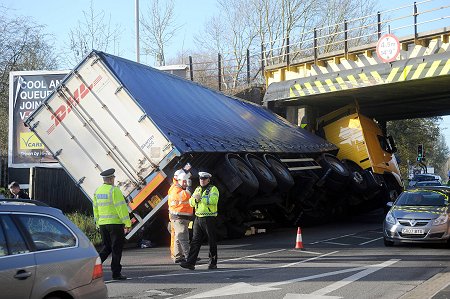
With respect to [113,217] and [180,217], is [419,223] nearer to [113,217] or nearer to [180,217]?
[180,217]

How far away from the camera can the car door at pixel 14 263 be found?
520cm

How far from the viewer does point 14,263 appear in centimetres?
534

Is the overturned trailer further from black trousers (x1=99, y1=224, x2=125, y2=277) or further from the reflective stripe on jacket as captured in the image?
black trousers (x1=99, y1=224, x2=125, y2=277)

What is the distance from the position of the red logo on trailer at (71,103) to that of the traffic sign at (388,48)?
11.0 m

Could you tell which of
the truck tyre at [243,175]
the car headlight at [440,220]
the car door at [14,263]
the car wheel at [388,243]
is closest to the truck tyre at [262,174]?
the truck tyre at [243,175]

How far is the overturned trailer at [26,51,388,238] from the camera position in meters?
13.5

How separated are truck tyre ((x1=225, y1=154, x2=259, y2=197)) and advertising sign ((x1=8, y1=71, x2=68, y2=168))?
8.94m

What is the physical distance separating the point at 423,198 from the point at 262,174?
158 inches

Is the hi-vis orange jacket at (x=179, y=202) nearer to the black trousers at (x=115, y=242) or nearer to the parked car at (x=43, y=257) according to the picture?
the black trousers at (x=115, y=242)

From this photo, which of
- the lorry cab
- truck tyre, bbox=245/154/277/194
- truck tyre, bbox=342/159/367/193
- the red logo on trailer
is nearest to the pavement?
truck tyre, bbox=245/154/277/194

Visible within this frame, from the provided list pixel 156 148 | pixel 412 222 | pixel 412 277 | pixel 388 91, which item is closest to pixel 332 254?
pixel 412 222

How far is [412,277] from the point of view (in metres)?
10.4

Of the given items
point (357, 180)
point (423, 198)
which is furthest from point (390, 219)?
point (357, 180)

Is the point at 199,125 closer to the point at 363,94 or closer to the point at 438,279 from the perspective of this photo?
the point at 438,279
